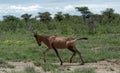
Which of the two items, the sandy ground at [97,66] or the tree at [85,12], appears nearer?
the sandy ground at [97,66]

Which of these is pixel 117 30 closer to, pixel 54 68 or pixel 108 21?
pixel 108 21

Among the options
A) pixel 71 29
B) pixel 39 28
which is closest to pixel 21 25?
pixel 39 28

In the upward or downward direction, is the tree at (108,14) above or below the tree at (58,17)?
above

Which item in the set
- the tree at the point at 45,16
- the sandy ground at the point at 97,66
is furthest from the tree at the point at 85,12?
the sandy ground at the point at 97,66

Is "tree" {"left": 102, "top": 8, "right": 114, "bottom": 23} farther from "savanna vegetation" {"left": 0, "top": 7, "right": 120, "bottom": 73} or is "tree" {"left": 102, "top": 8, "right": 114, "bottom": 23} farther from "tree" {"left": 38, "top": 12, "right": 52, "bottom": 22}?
"tree" {"left": 38, "top": 12, "right": 52, "bottom": 22}

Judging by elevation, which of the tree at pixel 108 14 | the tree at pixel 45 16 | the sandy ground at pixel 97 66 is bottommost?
the tree at pixel 45 16

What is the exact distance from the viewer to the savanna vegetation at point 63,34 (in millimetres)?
15403

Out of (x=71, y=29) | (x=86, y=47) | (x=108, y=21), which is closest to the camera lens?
(x=86, y=47)

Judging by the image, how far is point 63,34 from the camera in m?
32.2

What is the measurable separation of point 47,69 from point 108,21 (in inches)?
1311

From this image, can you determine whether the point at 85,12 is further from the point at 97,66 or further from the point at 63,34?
the point at 97,66

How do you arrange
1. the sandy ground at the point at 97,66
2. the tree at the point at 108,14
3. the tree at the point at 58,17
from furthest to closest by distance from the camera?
the tree at the point at 58,17, the tree at the point at 108,14, the sandy ground at the point at 97,66

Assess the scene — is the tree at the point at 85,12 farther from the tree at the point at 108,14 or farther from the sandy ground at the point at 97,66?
the sandy ground at the point at 97,66

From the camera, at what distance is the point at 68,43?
1355 cm
